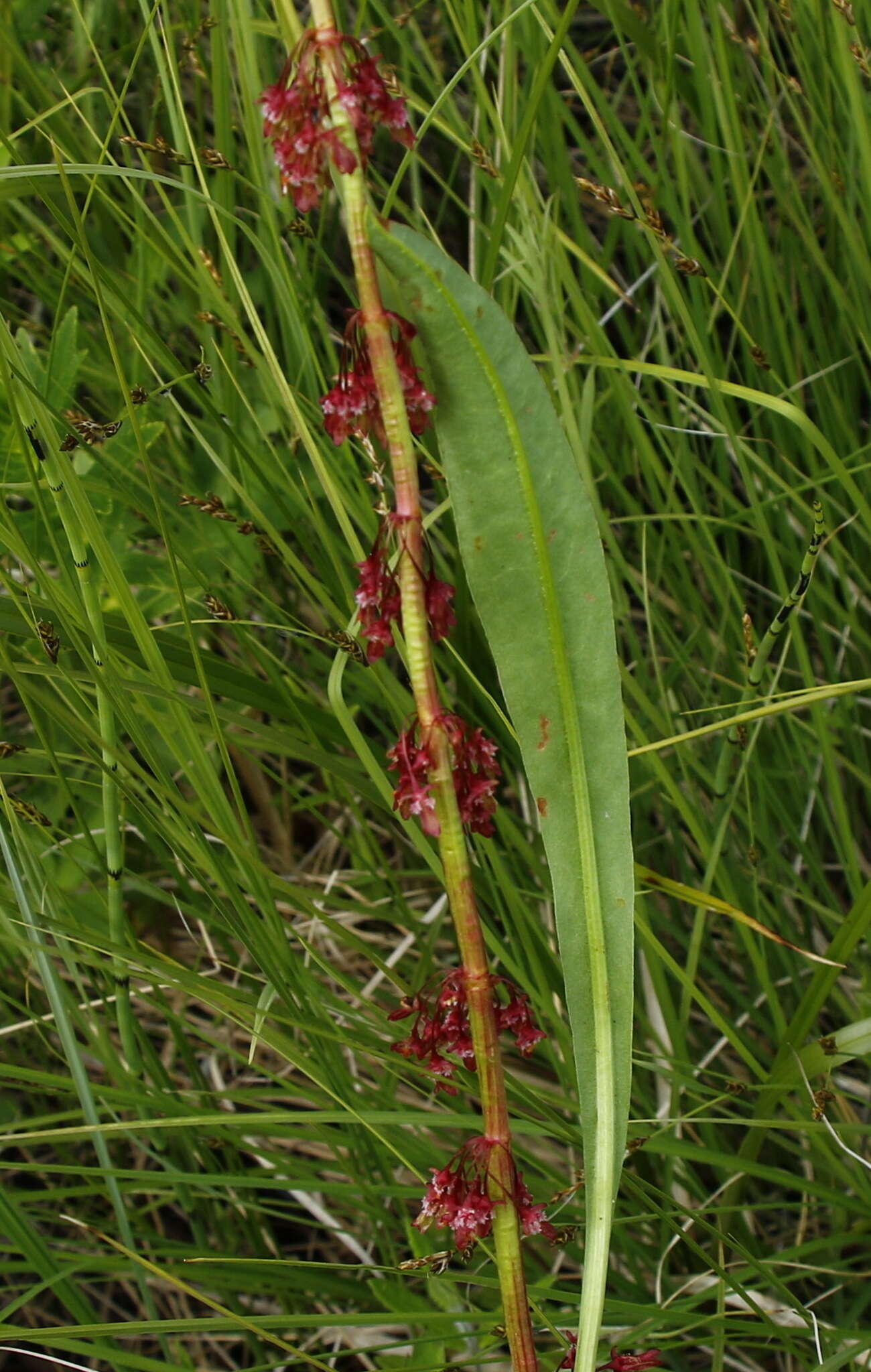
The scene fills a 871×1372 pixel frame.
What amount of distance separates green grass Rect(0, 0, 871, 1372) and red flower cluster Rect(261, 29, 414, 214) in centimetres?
27

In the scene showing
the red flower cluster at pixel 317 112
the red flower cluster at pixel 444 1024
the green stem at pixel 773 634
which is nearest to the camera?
the red flower cluster at pixel 317 112

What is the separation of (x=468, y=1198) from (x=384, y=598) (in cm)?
31

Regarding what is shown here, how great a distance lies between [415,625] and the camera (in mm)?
532

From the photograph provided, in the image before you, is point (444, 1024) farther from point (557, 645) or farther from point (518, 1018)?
point (557, 645)

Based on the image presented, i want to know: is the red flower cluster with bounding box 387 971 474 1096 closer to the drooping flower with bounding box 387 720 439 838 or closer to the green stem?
the drooping flower with bounding box 387 720 439 838

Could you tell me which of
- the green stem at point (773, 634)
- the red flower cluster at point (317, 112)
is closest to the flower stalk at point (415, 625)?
the red flower cluster at point (317, 112)

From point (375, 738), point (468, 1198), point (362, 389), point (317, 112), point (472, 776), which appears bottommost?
point (375, 738)

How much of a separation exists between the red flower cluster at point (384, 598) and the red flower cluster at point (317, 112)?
16 centimetres

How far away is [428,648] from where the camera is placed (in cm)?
53

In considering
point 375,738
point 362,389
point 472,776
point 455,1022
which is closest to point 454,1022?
point 455,1022

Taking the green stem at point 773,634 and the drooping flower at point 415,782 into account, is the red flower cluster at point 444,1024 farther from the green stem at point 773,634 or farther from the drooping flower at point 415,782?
the green stem at point 773,634

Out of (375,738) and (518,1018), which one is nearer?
(518,1018)

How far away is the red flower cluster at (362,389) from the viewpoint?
0.53 m

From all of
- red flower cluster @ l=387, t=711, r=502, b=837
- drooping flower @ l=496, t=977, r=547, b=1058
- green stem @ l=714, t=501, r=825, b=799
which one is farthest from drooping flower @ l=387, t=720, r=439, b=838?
green stem @ l=714, t=501, r=825, b=799
